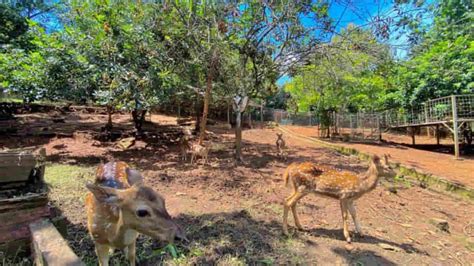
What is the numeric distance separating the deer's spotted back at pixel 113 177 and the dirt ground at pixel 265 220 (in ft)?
3.09

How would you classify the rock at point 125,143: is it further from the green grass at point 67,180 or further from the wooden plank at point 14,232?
the wooden plank at point 14,232

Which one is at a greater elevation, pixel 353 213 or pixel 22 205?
pixel 22 205

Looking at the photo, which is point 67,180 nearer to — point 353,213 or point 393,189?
point 353,213

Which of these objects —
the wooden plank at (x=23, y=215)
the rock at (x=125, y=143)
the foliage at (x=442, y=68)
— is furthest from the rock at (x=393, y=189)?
the rock at (x=125, y=143)

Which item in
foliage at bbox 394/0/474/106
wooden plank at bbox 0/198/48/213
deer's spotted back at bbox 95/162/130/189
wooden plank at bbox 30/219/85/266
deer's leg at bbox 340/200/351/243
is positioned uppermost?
foliage at bbox 394/0/474/106

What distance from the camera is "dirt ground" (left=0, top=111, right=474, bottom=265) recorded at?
3.19 metres

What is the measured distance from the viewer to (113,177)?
108 inches

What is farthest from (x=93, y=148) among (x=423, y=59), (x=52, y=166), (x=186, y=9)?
(x=423, y=59)

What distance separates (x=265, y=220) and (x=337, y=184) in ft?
3.99

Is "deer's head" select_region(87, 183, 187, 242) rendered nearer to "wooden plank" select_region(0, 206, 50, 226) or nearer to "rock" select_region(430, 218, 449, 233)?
"wooden plank" select_region(0, 206, 50, 226)

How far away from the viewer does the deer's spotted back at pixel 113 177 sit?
8.66ft

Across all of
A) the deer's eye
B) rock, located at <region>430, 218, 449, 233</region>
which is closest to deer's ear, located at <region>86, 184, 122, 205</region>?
the deer's eye

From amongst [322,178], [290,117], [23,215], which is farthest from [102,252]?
[290,117]

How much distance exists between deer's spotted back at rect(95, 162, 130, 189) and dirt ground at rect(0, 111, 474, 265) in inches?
37.1
